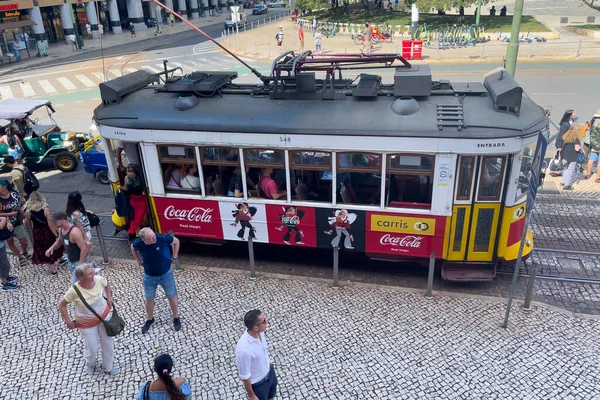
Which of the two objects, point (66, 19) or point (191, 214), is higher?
point (191, 214)

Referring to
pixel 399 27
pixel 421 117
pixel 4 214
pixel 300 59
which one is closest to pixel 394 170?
pixel 421 117

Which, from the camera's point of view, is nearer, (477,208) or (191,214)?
(477,208)

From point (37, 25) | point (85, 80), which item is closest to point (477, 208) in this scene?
point (85, 80)

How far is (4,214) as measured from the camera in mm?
8555

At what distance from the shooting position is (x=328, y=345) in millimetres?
7039

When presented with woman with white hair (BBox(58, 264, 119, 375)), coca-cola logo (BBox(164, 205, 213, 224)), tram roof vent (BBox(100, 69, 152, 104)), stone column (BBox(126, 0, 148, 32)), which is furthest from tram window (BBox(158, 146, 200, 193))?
stone column (BBox(126, 0, 148, 32))

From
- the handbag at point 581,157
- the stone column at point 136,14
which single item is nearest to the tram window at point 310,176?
the handbag at point 581,157

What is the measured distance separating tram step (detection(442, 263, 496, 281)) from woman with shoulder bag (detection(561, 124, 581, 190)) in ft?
16.6

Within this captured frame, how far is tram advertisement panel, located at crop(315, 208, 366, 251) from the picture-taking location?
8.19 meters

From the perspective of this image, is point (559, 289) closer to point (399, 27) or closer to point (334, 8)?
point (399, 27)

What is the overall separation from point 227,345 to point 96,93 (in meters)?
21.4

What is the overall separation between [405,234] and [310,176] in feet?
5.88

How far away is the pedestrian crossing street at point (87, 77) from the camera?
85.3ft

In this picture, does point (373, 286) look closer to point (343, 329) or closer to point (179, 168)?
point (343, 329)
